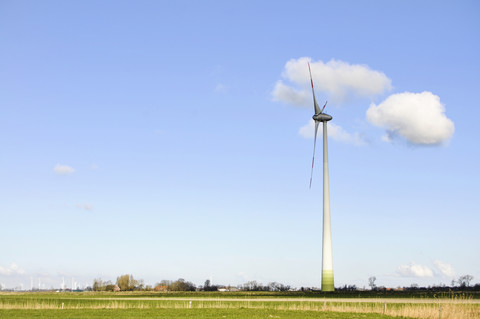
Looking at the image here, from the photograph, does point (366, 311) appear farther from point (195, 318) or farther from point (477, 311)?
point (195, 318)

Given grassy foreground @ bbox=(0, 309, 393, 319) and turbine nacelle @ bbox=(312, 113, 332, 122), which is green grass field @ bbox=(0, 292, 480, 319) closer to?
grassy foreground @ bbox=(0, 309, 393, 319)

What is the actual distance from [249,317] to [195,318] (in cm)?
453

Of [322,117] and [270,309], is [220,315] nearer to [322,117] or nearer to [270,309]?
Answer: [270,309]

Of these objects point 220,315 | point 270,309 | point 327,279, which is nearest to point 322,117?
point 327,279

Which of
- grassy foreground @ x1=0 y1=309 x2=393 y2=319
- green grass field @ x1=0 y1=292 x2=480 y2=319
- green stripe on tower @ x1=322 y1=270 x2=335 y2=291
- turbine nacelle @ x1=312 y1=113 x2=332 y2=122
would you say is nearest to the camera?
grassy foreground @ x1=0 y1=309 x2=393 y2=319

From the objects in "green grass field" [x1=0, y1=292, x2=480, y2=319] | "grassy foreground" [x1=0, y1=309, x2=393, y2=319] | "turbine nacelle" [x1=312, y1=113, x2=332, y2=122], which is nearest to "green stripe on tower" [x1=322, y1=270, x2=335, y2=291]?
"green grass field" [x1=0, y1=292, x2=480, y2=319]

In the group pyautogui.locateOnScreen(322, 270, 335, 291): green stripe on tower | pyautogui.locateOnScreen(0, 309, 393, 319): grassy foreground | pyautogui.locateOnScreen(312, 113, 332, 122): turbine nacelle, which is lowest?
pyautogui.locateOnScreen(322, 270, 335, 291): green stripe on tower

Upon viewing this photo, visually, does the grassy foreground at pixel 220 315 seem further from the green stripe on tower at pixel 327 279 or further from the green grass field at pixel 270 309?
the green stripe on tower at pixel 327 279

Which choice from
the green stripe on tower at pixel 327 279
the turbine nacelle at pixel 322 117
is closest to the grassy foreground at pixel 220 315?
the green stripe on tower at pixel 327 279

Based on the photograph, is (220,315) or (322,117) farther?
(322,117)

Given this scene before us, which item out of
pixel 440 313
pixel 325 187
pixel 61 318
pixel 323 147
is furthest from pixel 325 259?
pixel 61 318

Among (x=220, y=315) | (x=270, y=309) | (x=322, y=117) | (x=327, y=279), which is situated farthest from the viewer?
(x=322, y=117)

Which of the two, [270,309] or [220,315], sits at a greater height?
[220,315]

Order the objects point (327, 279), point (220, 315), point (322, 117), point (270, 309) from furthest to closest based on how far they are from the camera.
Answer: point (322, 117), point (327, 279), point (270, 309), point (220, 315)
